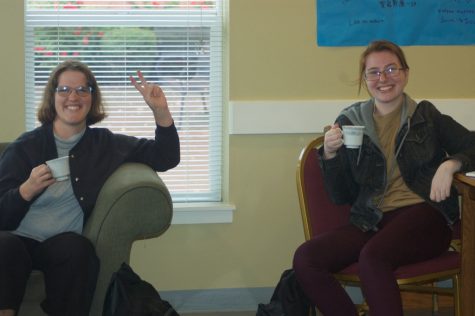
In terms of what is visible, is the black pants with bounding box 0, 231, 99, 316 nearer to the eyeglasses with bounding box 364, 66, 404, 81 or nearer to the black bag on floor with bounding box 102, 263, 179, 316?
the black bag on floor with bounding box 102, 263, 179, 316

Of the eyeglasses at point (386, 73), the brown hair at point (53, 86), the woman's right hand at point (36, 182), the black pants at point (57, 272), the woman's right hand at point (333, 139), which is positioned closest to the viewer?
the black pants at point (57, 272)

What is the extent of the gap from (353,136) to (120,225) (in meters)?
0.87

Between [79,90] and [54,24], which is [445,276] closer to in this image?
[79,90]

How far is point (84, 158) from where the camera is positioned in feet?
8.50

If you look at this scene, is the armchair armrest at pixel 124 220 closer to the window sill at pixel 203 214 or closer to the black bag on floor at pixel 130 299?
the black bag on floor at pixel 130 299

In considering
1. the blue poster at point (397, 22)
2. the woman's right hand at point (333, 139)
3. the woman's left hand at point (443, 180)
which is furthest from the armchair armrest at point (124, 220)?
the blue poster at point (397, 22)

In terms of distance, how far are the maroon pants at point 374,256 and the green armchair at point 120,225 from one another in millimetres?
533

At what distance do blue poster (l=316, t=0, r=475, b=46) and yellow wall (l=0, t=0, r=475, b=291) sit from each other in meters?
0.05

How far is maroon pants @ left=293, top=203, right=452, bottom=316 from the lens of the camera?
222 cm

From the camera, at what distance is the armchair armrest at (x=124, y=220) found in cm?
233

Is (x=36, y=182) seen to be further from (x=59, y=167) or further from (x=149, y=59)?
(x=149, y=59)

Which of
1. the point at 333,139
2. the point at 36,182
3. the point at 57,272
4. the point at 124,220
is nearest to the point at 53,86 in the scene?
the point at 36,182

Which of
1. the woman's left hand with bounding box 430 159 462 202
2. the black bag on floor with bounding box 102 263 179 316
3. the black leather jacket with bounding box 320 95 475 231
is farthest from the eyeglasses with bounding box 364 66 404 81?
the black bag on floor with bounding box 102 263 179 316

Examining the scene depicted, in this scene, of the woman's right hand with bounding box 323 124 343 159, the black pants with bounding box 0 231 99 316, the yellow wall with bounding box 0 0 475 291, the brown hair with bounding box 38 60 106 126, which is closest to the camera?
the black pants with bounding box 0 231 99 316
